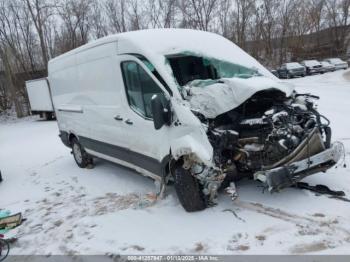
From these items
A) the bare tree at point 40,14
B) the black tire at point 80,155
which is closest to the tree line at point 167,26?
the bare tree at point 40,14

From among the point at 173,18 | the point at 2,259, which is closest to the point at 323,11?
the point at 173,18

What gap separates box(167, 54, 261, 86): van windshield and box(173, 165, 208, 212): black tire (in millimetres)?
1382

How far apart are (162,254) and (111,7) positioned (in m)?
38.4

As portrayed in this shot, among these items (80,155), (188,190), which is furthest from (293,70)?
(188,190)

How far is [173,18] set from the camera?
37.8 meters

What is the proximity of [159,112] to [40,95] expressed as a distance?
2058 cm

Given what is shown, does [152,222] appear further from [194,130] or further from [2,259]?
[2,259]

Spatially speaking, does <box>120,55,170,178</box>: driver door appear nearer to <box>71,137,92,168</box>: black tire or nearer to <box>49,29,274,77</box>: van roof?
<box>49,29,274,77</box>: van roof

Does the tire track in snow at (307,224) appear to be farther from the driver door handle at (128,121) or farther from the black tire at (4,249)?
the black tire at (4,249)

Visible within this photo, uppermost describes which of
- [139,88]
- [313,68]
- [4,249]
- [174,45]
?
[174,45]

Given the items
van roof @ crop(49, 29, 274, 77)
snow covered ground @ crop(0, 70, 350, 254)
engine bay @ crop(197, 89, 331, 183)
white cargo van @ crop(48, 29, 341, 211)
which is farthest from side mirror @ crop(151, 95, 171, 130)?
snow covered ground @ crop(0, 70, 350, 254)

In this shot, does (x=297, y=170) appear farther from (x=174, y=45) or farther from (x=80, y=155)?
(x=80, y=155)

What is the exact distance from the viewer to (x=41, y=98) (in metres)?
22.1

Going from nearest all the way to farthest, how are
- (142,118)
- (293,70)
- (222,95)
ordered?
(222,95), (142,118), (293,70)
